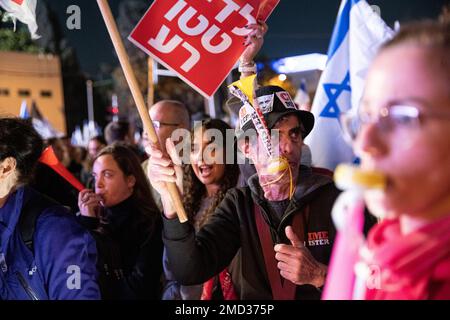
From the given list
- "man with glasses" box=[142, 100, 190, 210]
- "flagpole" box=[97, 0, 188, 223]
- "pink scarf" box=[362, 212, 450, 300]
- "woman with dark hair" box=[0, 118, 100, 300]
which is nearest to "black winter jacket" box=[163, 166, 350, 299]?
"flagpole" box=[97, 0, 188, 223]

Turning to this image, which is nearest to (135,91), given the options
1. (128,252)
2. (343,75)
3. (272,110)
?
(272,110)

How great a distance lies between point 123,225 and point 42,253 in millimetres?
1196

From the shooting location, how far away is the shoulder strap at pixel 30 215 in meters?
2.25

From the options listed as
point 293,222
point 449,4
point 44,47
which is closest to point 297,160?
point 293,222

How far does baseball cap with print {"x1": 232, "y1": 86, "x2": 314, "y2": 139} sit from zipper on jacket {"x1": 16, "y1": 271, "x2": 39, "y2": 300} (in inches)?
42.0

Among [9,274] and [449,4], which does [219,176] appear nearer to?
[9,274]

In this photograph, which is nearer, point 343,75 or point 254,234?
point 254,234

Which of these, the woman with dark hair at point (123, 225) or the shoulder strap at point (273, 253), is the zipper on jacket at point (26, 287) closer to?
the woman with dark hair at point (123, 225)

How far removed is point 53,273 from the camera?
2.22m

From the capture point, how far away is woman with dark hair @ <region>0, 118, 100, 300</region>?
2.21 m

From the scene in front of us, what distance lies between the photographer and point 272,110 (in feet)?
7.77

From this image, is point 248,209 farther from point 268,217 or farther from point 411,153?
point 411,153

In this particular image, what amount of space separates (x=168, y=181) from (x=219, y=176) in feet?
4.58

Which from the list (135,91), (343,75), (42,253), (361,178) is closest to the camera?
(361,178)
